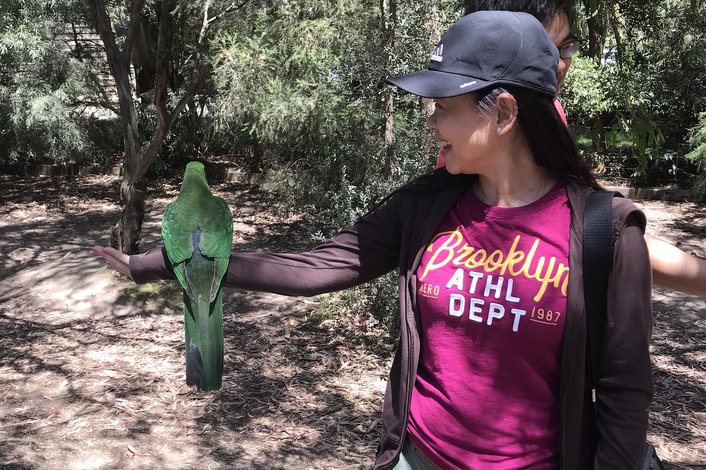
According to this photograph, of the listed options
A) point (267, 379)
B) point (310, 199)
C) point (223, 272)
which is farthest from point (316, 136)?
point (223, 272)

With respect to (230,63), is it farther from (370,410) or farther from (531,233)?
(531,233)

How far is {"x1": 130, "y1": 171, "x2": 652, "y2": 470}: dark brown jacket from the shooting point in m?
1.21

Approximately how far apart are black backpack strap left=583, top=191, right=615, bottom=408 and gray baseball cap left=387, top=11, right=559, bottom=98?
256 millimetres

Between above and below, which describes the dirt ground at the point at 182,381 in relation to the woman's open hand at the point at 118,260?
below

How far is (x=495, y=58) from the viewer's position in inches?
49.2

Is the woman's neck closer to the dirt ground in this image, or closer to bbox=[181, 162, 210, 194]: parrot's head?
bbox=[181, 162, 210, 194]: parrot's head

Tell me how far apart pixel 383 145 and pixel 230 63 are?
5.77 ft

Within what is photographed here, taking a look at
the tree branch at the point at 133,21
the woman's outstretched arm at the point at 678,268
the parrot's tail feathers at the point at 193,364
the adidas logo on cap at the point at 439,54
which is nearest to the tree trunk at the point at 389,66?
the tree branch at the point at 133,21

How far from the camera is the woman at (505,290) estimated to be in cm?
123

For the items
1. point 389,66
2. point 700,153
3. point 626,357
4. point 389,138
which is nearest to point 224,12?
point 389,66

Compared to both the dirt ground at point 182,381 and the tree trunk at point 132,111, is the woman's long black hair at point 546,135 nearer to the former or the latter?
the dirt ground at point 182,381

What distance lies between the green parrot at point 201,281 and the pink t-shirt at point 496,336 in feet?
1.91

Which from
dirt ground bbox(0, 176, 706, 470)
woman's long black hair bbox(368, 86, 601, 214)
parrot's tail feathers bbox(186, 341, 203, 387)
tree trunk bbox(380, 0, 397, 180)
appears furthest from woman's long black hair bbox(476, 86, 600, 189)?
tree trunk bbox(380, 0, 397, 180)

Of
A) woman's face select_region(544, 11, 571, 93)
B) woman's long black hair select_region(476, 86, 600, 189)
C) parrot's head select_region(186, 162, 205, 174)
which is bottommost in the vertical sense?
parrot's head select_region(186, 162, 205, 174)
